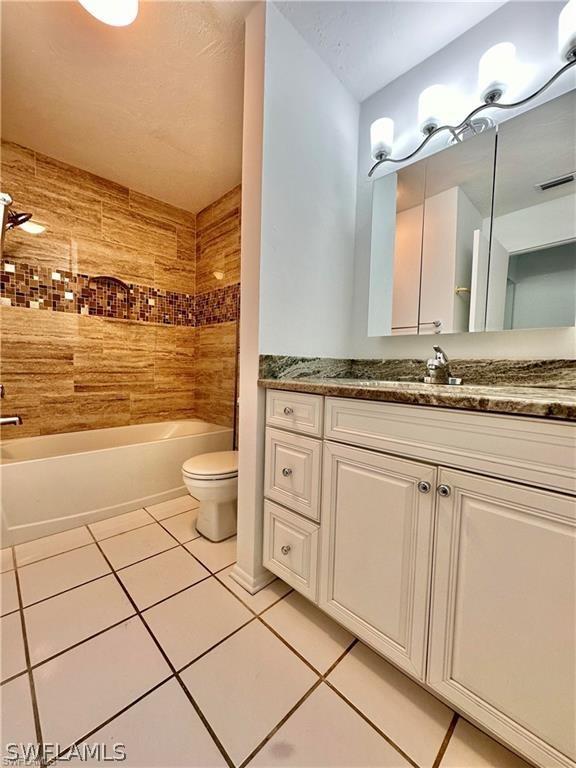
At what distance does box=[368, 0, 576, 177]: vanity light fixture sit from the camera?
3.30 ft

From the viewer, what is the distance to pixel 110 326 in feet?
7.82

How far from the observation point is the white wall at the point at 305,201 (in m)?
1.21

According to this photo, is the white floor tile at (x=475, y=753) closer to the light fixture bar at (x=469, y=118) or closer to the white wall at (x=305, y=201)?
the white wall at (x=305, y=201)

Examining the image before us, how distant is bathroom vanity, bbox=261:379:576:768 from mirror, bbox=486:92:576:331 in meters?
0.66

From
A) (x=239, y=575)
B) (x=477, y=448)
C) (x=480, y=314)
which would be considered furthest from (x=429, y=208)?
(x=239, y=575)

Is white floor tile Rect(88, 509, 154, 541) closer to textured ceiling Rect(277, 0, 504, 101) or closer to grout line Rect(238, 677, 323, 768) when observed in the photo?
grout line Rect(238, 677, 323, 768)

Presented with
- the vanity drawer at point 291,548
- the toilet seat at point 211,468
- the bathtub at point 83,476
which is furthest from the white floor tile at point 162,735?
the bathtub at point 83,476

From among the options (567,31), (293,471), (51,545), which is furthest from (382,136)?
(51,545)

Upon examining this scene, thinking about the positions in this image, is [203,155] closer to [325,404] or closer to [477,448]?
[325,404]

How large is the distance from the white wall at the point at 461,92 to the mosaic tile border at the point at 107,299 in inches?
45.2

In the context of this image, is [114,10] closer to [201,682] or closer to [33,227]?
[33,227]

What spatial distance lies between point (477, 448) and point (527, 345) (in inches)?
28.0

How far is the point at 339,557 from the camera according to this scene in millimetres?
998

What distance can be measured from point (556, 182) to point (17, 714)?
2382 mm
